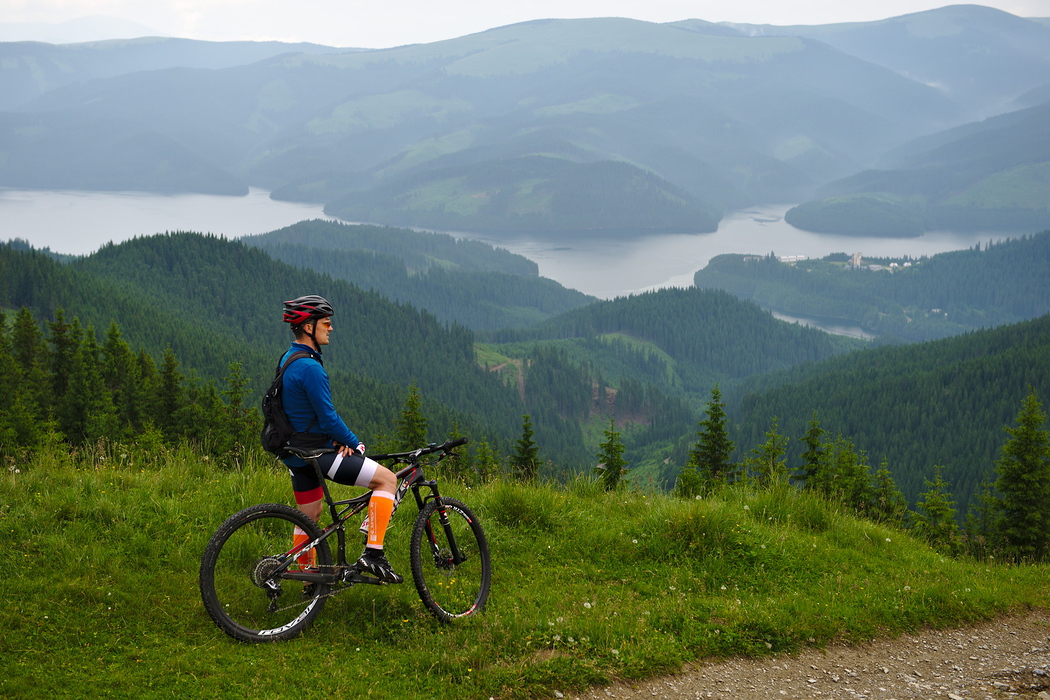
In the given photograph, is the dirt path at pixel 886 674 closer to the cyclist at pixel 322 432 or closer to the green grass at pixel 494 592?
the green grass at pixel 494 592

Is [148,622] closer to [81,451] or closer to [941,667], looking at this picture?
[81,451]

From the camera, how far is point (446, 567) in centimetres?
1029

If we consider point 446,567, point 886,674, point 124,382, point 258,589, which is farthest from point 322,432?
point 124,382

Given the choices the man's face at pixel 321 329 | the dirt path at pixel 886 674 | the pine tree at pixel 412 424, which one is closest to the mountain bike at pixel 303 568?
the man's face at pixel 321 329

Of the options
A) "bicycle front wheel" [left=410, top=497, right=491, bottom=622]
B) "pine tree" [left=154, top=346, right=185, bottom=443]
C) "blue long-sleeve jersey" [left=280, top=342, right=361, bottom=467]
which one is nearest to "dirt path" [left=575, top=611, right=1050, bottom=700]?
"bicycle front wheel" [left=410, top=497, right=491, bottom=622]

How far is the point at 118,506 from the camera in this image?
1123cm

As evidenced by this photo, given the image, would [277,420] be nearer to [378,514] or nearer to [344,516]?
[344,516]

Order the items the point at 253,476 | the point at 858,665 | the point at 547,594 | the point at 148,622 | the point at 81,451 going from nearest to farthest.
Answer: the point at 148,622 < the point at 858,665 < the point at 547,594 < the point at 253,476 < the point at 81,451

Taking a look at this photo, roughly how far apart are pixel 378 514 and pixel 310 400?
1.70 metres

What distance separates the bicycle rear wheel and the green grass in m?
0.29

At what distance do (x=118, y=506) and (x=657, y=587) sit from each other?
8539mm

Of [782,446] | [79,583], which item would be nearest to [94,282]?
[782,446]

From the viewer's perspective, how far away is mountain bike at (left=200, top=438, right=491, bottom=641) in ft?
29.1

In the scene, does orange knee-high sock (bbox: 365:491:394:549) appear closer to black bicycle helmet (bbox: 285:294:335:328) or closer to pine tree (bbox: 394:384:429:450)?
black bicycle helmet (bbox: 285:294:335:328)
